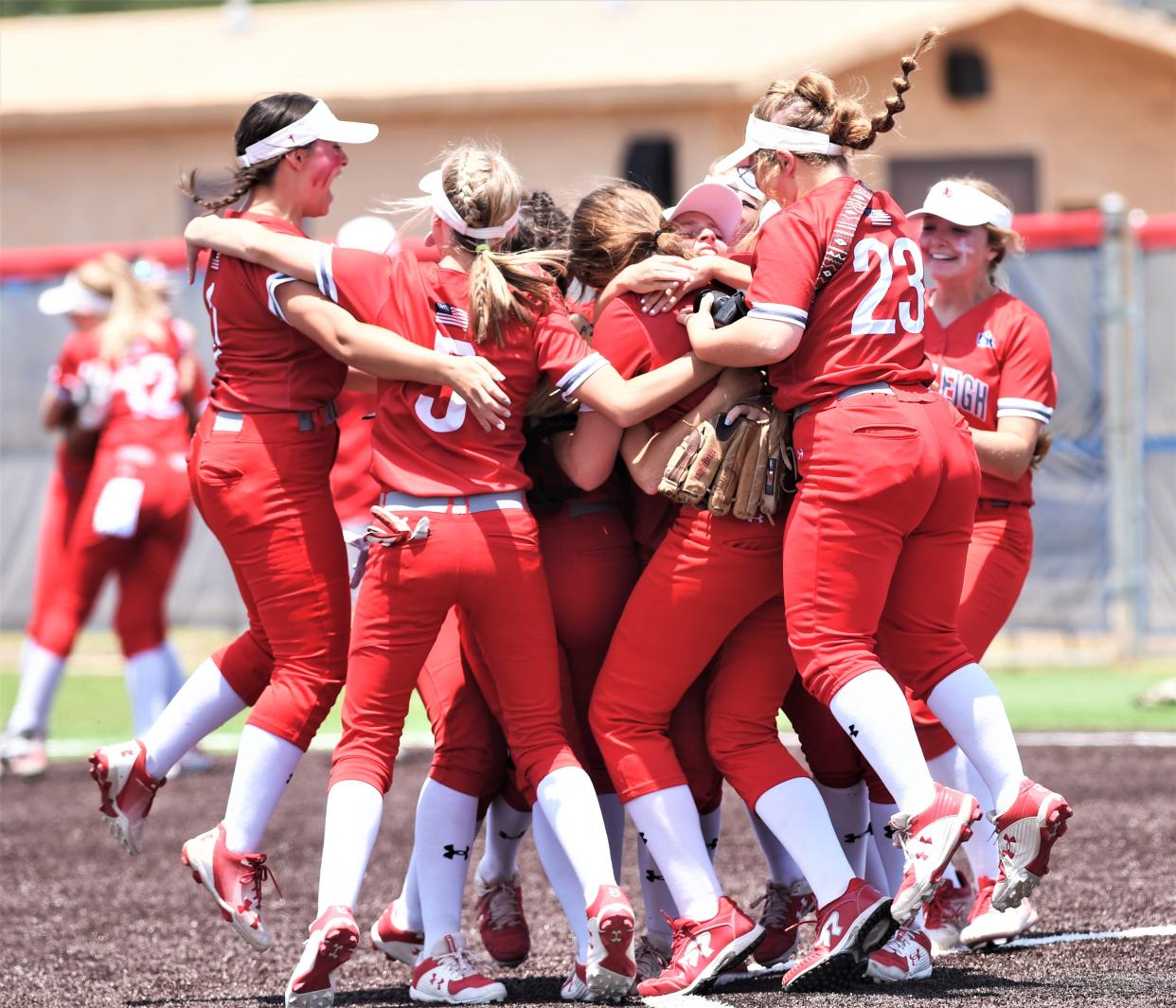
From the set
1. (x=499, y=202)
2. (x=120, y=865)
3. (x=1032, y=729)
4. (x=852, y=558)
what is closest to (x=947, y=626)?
(x=852, y=558)

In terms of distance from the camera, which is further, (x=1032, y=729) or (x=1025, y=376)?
(x=1032, y=729)

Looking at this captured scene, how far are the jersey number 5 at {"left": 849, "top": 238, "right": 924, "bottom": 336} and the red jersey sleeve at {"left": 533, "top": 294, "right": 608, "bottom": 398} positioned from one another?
2.16ft

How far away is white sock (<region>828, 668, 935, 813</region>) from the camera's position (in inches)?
182

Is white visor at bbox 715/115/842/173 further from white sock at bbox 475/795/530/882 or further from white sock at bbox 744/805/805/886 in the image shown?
white sock at bbox 475/795/530/882

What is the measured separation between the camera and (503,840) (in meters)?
5.49

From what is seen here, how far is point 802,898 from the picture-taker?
534 centimetres

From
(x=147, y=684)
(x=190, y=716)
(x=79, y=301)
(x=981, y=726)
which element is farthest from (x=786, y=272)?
(x=79, y=301)

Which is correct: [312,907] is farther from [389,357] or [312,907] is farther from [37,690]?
[37,690]

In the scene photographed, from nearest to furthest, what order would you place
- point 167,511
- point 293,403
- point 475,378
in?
point 475,378
point 293,403
point 167,511

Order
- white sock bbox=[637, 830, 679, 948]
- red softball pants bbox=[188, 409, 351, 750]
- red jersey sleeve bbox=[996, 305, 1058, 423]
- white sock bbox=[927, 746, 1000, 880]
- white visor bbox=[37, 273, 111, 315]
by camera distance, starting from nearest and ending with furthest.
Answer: red softball pants bbox=[188, 409, 351, 750] < white sock bbox=[637, 830, 679, 948] < white sock bbox=[927, 746, 1000, 880] < red jersey sleeve bbox=[996, 305, 1058, 423] < white visor bbox=[37, 273, 111, 315]

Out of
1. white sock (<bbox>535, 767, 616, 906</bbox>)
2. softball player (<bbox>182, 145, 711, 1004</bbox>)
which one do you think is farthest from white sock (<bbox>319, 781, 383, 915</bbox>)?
white sock (<bbox>535, 767, 616, 906</bbox>)

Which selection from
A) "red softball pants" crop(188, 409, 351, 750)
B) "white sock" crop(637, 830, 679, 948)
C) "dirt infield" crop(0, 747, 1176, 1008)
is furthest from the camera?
"white sock" crop(637, 830, 679, 948)

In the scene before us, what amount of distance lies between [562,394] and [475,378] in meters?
0.28

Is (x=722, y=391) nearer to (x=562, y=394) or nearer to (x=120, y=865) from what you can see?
(x=562, y=394)
